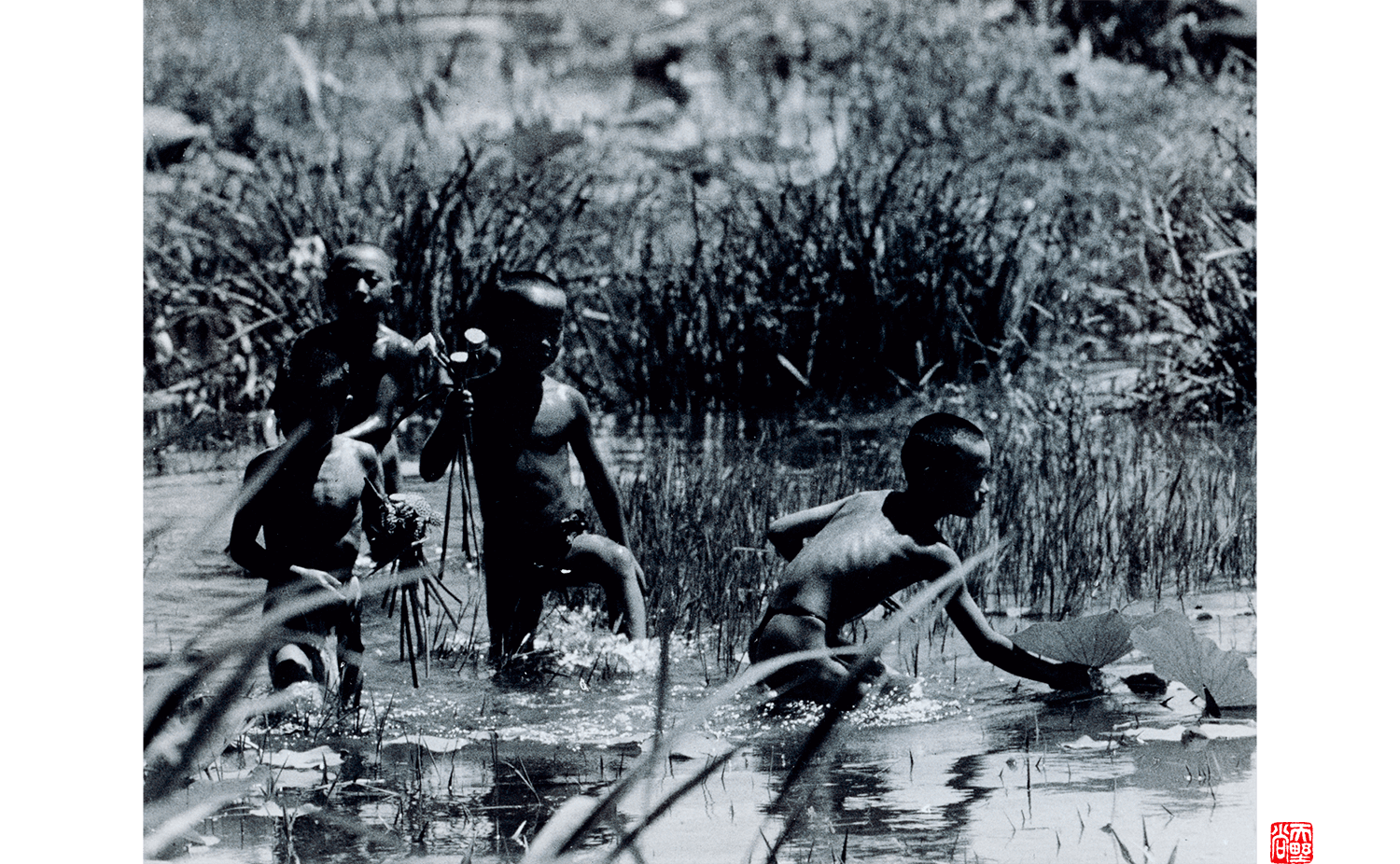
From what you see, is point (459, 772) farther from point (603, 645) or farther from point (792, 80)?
point (792, 80)

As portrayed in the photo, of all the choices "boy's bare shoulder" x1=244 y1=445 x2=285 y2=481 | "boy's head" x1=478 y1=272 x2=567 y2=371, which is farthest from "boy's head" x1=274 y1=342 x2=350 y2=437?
"boy's head" x1=478 y1=272 x2=567 y2=371

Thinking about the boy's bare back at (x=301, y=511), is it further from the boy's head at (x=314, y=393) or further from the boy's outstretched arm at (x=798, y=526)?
the boy's outstretched arm at (x=798, y=526)

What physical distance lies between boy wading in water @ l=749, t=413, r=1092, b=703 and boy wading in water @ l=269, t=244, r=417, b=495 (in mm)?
956

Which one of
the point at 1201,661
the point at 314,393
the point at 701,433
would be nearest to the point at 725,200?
the point at 701,433

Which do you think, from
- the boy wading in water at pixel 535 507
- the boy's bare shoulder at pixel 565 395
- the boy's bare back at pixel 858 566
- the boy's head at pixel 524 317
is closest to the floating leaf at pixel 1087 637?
the boy's bare back at pixel 858 566

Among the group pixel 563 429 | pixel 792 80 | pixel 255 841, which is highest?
Answer: pixel 792 80

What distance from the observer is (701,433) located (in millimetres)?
5805

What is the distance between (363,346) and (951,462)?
1299mm

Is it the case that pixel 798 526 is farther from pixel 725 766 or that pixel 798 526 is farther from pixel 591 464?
pixel 725 766

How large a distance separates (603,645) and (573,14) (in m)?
2.10

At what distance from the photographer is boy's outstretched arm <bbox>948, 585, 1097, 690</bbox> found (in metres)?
4.12

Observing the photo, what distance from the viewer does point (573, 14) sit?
568 cm

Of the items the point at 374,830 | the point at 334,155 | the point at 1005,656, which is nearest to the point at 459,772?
the point at 374,830
